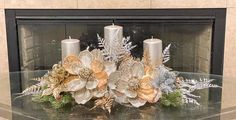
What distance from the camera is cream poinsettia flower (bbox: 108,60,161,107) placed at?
4.03 ft

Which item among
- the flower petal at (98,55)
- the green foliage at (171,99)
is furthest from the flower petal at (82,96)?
the green foliage at (171,99)

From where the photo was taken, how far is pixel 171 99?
4.19 feet

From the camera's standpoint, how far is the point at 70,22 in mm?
2332

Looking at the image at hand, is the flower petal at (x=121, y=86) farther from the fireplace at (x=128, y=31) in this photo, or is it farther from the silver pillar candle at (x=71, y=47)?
the fireplace at (x=128, y=31)

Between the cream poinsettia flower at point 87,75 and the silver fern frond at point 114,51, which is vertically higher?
the silver fern frond at point 114,51

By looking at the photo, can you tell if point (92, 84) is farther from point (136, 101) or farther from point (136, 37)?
point (136, 37)

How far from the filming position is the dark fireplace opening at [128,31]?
7.44 feet

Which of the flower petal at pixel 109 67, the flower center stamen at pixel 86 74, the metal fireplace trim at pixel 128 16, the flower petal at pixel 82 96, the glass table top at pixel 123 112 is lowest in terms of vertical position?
the glass table top at pixel 123 112

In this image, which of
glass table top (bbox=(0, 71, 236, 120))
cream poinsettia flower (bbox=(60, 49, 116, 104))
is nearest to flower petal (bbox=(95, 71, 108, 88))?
cream poinsettia flower (bbox=(60, 49, 116, 104))

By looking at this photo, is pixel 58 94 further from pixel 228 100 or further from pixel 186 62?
pixel 186 62

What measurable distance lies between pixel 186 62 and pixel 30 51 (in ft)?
3.22

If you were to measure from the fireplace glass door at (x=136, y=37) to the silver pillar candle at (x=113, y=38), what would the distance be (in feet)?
3.08

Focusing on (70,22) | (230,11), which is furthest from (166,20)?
(70,22)

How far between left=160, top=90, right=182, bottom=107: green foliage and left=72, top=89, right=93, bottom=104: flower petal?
0.78ft
